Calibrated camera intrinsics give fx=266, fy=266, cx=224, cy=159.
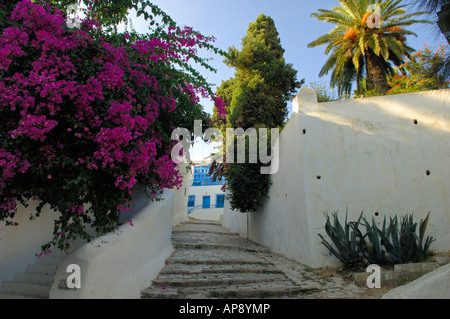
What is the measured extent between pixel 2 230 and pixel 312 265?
477cm

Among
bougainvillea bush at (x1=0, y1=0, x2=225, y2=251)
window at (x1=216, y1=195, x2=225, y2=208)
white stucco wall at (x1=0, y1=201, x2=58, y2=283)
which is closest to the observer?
bougainvillea bush at (x1=0, y1=0, x2=225, y2=251)

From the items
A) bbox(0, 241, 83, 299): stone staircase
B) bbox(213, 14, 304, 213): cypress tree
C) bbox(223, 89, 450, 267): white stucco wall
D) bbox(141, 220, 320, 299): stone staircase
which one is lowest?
bbox(141, 220, 320, 299): stone staircase

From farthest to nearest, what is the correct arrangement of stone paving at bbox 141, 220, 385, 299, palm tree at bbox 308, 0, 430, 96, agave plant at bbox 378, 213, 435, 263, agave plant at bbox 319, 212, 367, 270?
palm tree at bbox 308, 0, 430, 96 < agave plant at bbox 319, 212, 367, 270 < agave plant at bbox 378, 213, 435, 263 < stone paving at bbox 141, 220, 385, 299

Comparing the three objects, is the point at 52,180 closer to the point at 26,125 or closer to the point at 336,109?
the point at 26,125

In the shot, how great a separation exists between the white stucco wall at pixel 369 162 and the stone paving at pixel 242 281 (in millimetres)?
585

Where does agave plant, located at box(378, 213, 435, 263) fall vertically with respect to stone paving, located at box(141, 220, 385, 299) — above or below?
above

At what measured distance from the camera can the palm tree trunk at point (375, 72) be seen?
474 inches

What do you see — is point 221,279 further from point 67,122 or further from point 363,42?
point 363,42

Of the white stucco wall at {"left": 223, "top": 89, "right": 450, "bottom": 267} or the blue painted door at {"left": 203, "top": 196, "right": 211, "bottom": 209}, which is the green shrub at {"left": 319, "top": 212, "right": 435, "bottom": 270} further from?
the blue painted door at {"left": 203, "top": 196, "right": 211, "bottom": 209}

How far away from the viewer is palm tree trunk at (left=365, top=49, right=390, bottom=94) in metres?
12.0

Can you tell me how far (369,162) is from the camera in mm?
5320

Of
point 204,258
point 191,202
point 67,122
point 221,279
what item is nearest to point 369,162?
point 221,279

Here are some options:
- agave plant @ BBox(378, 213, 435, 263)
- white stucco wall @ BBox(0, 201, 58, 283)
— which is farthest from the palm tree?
white stucco wall @ BBox(0, 201, 58, 283)
